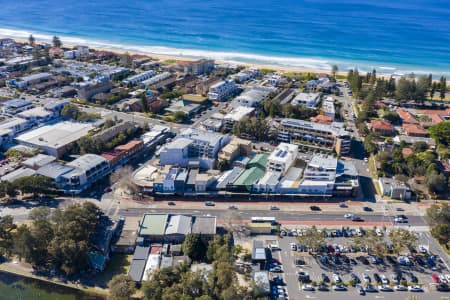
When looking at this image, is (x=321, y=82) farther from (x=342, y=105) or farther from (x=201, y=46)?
(x=201, y=46)

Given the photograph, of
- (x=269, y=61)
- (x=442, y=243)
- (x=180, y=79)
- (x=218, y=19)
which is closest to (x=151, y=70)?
(x=180, y=79)

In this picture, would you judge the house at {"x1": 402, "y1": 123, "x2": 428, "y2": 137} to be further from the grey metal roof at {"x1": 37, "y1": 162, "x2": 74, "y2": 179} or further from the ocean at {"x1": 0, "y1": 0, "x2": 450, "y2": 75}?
the grey metal roof at {"x1": 37, "y1": 162, "x2": 74, "y2": 179}

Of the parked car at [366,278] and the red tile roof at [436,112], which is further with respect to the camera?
the red tile roof at [436,112]

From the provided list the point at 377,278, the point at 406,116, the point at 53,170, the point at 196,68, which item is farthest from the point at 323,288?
the point at 196,68

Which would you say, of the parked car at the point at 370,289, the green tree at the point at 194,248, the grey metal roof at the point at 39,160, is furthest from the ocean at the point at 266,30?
the parked car at the point at 370,289

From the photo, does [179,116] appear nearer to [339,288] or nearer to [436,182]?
[436,182]

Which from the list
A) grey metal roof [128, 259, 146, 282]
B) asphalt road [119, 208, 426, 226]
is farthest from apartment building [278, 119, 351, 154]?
grey metal roof [128, 259, 146, 282]

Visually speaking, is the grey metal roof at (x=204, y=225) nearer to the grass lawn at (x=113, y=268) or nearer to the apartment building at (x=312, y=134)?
the grass lawn at (x=113, y=268)
